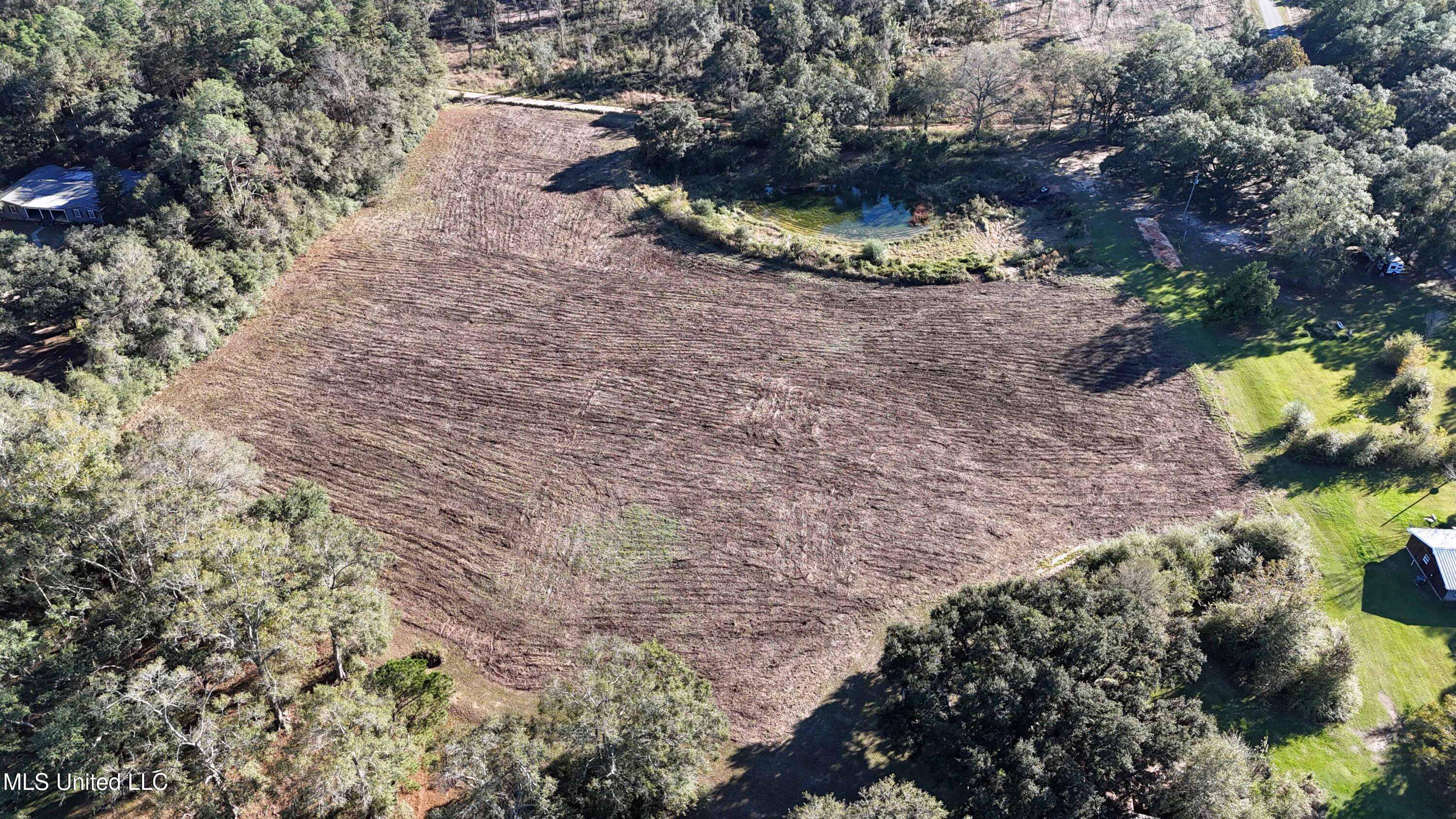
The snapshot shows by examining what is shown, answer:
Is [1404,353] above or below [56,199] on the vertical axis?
below

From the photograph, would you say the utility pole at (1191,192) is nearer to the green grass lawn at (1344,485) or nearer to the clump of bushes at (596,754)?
the green grass lawn at (1344,485)

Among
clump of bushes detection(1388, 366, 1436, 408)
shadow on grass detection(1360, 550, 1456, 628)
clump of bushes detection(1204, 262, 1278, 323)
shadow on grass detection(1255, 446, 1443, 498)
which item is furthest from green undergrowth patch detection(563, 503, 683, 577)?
clump of bushes detection(1388, 366, 1436, 408)

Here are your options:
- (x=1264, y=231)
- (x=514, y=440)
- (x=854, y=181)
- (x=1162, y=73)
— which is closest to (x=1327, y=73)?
(x=1162, y=73)

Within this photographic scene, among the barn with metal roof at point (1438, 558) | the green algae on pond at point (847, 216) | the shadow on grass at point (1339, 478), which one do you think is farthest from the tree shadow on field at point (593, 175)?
the barn with metal roof at point (1438, 558)

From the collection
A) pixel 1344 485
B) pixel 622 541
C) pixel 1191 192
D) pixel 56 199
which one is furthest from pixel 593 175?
pixel 1344 485

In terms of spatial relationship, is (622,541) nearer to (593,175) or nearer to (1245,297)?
(593,175)

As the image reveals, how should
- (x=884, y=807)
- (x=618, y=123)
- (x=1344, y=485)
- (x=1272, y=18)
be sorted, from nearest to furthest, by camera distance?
(x=884, y=807) < (x=1344, y=485) < (x=618, y=123) < (x=1272, y=18)

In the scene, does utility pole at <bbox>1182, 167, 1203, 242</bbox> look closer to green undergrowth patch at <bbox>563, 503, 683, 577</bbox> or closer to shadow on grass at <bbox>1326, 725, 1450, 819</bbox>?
shadow on grass at <bbox>1326, 725, 1450, 819</bbox>
